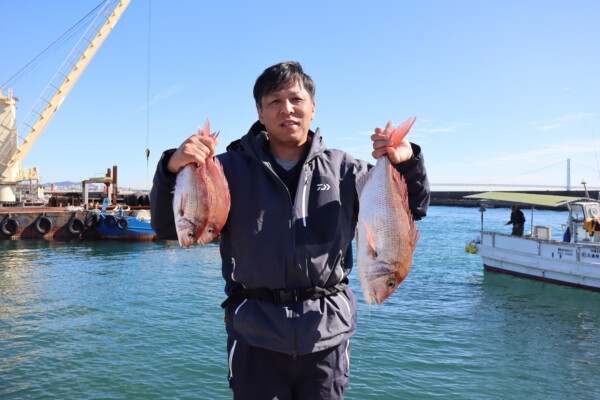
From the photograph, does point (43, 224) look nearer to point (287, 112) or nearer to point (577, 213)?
point (577, 213)

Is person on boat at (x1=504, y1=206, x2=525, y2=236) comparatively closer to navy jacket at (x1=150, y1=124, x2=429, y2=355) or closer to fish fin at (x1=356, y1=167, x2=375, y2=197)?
fish fin at (x1=356, y1=167, x2=375, y2=197)

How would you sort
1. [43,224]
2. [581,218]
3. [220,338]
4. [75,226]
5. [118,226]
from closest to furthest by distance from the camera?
1. [220,338]
2. [581,218]
3. [43,224]
4. [118,226]
5. [75,226]

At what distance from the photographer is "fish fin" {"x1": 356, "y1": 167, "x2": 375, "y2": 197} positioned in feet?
8.98

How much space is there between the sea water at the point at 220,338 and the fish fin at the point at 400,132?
21.5 ft

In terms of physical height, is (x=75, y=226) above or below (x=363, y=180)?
below

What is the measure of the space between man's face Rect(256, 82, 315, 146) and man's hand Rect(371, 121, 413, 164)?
1.49 feet

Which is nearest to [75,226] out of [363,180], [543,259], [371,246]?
[543,259]

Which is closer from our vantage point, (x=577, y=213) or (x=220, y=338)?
(x=220, y=338)

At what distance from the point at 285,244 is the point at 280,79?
100 cm

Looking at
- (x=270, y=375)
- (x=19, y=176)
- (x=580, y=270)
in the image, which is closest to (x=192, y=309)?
(x=270, y=375)

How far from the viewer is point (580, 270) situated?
640 inches

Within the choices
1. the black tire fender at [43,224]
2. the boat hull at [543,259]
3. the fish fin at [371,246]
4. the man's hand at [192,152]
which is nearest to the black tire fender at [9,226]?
the black tire fender at [43,224]

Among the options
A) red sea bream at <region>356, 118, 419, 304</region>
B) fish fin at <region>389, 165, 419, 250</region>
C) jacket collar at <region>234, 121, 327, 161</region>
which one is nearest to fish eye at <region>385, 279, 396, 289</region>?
red sea bream at <region>356, 118, 419, 304</region>

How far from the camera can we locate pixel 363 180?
2779 mm
